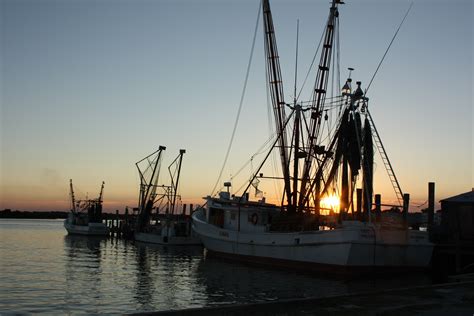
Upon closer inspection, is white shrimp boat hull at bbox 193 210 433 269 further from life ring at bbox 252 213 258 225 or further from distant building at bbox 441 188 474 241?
distant building at bbox 441 188 474 241

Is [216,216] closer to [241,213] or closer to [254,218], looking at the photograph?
[241,213]

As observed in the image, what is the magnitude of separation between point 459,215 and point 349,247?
27.9ft

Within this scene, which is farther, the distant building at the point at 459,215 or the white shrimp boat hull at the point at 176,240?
the white shrimp boat hull at the point at 176,240

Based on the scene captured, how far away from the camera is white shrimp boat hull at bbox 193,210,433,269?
92.5ft

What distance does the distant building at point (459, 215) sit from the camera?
3133 centimetres

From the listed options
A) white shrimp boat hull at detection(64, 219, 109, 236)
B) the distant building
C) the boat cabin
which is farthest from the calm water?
white shrimp boat hull at detection(64, 219, 109, 236)

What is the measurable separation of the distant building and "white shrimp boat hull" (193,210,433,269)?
239cm

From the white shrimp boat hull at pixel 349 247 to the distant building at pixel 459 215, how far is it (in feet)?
7.85

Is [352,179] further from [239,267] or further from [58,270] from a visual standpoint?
[58,270]

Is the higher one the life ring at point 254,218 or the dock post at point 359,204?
the dock post at point 359,204

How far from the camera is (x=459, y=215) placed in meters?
31.6

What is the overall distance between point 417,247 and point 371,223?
3872mm

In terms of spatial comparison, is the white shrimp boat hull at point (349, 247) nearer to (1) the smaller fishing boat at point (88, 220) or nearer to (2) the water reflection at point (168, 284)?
(2) the water reflection at point (168, 284)

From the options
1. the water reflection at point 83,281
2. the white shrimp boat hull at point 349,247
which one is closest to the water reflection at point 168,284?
the water reflection at point 83,281
